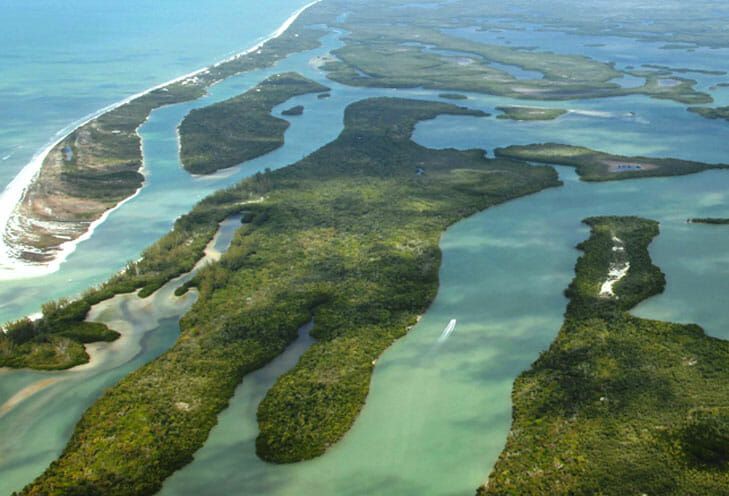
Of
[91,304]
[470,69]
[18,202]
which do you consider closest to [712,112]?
[470,69]

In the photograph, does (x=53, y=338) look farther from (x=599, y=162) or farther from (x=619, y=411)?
(x=599, y=162)

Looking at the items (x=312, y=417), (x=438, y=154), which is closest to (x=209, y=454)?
(x=312, y=417)

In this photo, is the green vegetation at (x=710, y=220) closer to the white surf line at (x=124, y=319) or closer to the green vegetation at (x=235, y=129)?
the white surf line at (x=124, y=319)

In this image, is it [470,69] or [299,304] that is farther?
[470,69]

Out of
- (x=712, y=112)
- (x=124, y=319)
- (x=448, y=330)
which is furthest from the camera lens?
(x=712, y=112)

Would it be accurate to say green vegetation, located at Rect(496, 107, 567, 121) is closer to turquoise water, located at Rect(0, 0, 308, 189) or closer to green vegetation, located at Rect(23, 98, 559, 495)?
green vegetation, located at Rect(23, 98, 559, 495)

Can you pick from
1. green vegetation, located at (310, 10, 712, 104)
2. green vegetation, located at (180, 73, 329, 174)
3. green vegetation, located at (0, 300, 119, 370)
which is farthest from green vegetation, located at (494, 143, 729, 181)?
green vegetation, located at (0, 300, 119, 370)
